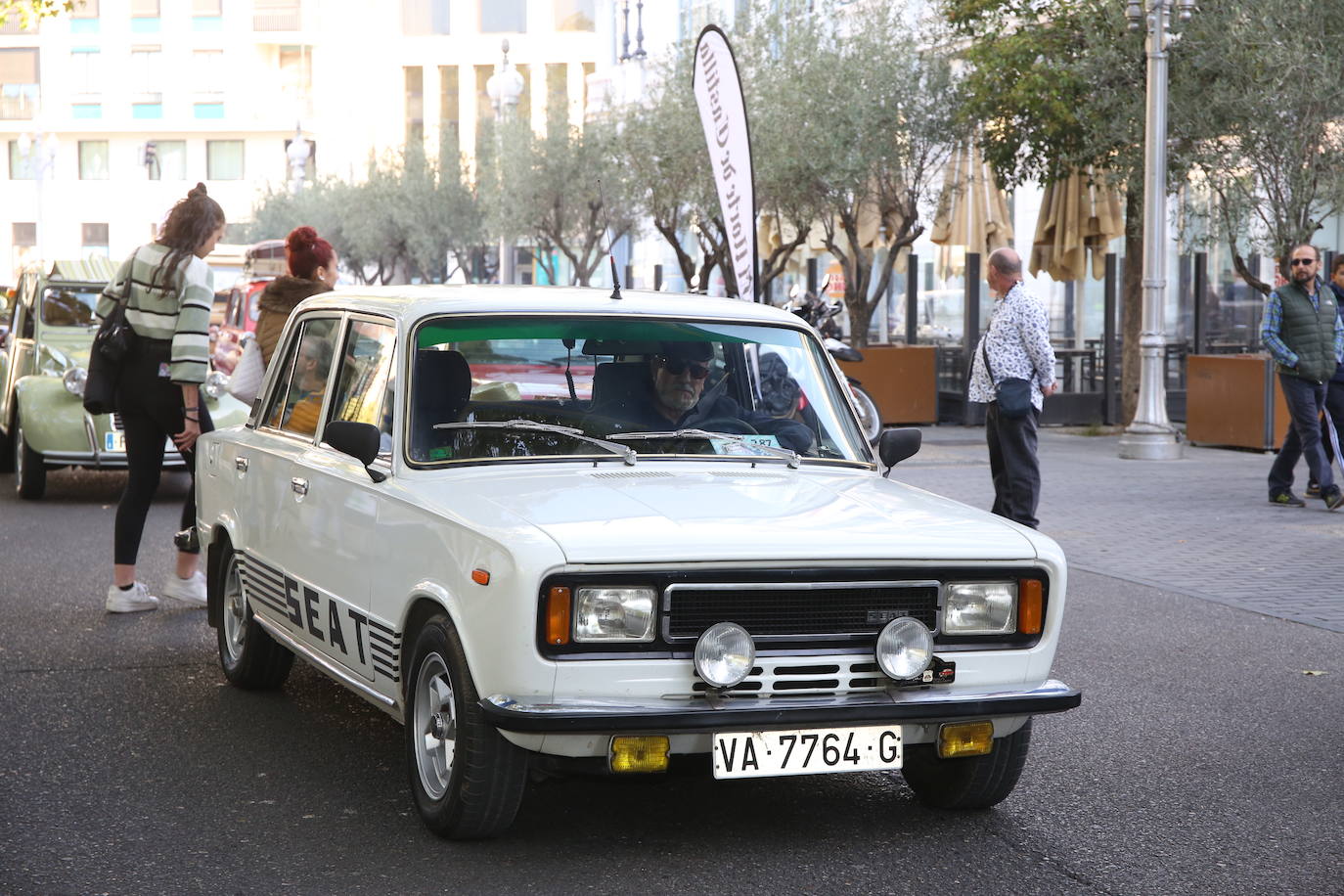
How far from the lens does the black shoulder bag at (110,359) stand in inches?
338

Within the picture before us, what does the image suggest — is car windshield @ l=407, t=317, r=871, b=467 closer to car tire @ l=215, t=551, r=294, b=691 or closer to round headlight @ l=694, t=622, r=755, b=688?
round headlight @ l=694, t=622, r=755, b=688

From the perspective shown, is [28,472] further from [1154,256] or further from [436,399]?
[1154,256]

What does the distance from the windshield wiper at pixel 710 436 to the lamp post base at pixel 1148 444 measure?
13.1m

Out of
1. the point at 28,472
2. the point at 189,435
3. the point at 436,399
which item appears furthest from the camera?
the point at 28,472

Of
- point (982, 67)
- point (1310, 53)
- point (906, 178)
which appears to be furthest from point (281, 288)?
point (906, 178)

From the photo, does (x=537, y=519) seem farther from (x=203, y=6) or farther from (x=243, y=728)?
(x=203, y=6)

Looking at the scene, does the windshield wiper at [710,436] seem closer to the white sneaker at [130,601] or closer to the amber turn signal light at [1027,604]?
the amber turn signal light at [1027,604]

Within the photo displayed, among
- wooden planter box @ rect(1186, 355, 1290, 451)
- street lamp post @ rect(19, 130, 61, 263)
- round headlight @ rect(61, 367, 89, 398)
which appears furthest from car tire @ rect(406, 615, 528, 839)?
street lamp post @ rect(19, 130, 61, 263)

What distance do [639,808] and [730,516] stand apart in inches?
40.9

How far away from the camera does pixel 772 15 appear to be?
3089 centimetres

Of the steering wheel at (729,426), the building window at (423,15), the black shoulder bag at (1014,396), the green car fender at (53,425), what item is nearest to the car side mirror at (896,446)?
the steering wheel at (729,426)

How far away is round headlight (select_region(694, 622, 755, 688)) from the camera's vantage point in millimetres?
4598

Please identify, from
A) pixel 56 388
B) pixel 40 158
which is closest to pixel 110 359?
pixel 56 388

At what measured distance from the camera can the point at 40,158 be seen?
229 ft
